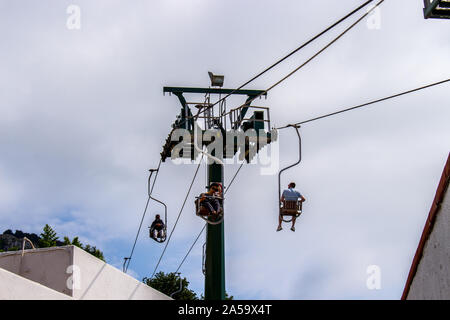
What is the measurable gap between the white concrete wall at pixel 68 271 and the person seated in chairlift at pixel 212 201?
2.83 metres

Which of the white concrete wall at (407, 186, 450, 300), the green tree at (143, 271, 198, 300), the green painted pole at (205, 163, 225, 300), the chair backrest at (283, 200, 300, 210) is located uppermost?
the chair backrest at (283, 200, 300, 210)

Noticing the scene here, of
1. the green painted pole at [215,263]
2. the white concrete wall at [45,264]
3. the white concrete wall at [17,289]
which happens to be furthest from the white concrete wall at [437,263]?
the green painted pole at [215,263]

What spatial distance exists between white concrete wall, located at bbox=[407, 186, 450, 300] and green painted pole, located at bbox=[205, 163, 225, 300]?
8628mm

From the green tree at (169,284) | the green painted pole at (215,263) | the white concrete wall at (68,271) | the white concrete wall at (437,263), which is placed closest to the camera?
the white concrete wall at (437,263)

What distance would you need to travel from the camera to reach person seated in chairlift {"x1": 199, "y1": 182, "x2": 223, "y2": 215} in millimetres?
Result: 13344

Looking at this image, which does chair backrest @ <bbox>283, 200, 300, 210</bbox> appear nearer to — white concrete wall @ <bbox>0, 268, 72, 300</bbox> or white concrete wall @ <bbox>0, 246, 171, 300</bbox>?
white concrete wall @ <bbox>0, 246, 171, 300</bbox>

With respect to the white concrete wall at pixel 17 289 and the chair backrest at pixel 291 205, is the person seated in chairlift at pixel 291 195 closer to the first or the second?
the chair backrest at pixel 291 205

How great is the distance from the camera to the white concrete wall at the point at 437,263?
9359 millimetres

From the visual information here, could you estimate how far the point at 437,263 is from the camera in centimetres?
977

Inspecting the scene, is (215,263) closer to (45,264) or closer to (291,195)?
(291,195)

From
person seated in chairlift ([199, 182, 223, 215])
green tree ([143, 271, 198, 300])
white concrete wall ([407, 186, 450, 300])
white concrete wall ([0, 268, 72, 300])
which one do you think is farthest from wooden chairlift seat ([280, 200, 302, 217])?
green tree ([143, 271, 198, 300])

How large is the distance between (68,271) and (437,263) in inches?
298
